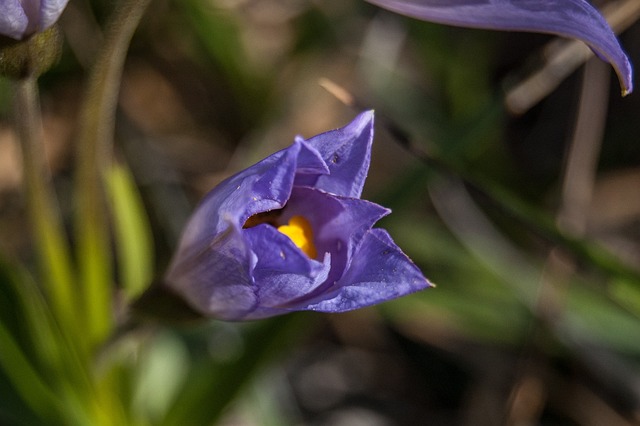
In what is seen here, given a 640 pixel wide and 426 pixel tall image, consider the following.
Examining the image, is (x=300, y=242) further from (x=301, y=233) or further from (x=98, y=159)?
(x=98, y=159)

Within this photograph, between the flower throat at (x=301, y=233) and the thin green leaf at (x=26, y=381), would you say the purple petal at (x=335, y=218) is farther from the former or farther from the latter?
the thin green leaf at (x=26, y=381)

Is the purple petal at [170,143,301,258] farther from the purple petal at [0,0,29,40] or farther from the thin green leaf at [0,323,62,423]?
the thin green leaf at [0,323,62,423]

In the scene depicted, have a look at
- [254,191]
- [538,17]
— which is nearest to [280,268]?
[254,191]

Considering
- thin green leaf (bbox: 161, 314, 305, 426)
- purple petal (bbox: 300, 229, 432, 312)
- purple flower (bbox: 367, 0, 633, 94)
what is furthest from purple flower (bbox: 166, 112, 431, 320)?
thin green leaf (bbox: 161, 314, 305, 426)

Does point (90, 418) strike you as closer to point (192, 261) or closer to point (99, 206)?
point (99, 206)

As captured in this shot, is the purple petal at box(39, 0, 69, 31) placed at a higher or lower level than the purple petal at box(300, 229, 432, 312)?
higher

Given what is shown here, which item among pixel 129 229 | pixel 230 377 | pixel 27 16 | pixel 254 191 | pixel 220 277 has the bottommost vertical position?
pixel 230 377

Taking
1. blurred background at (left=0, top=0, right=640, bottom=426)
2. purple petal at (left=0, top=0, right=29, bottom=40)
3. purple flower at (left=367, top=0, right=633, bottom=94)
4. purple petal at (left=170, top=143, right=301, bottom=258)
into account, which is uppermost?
purple flower at (left=367, top=0, right=633, bottom=94)

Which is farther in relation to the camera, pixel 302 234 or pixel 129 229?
pixel 129 229
